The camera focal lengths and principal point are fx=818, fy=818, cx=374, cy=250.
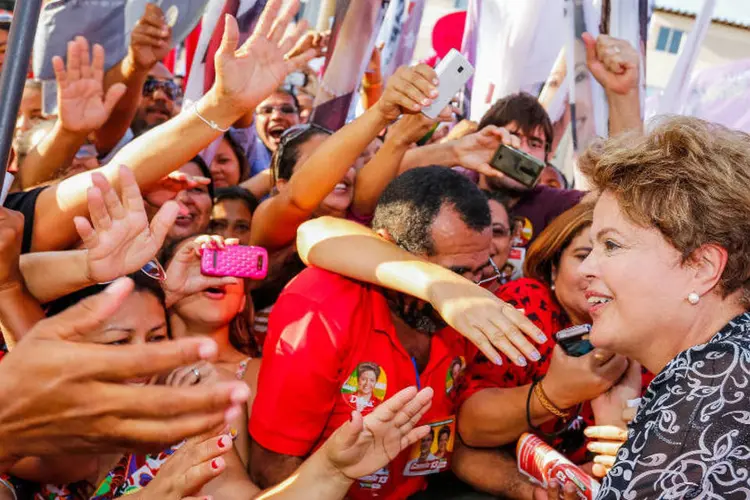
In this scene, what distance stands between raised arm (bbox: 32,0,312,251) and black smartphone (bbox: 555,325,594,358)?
101 centimetres

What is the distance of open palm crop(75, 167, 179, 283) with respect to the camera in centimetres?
167

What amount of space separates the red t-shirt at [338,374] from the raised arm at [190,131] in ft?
1.66

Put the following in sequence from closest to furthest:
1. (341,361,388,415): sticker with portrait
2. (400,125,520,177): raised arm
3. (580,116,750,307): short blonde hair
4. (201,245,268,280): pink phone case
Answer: (580,116,750,307): short blonde hair → (341,361,388,415): sticker with portrait → (201,245,268,280): pink phone case → (400,125,520,177): raised arm

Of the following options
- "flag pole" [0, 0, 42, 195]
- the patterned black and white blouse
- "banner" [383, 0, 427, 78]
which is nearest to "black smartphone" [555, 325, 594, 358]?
the patterned black and white blouse

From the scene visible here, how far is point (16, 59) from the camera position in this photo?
1490 mm

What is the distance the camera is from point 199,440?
5.44 ft

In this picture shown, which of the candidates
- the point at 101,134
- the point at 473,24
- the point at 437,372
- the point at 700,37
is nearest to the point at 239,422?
the point at 437,372

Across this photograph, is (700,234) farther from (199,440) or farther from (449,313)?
(199,440)

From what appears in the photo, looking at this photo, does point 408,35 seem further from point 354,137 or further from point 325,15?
point 354,137

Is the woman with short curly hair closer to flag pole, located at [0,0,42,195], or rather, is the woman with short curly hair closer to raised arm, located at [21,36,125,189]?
flag pole, located at [0,0,42,195]

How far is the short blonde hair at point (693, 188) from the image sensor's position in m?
1.48

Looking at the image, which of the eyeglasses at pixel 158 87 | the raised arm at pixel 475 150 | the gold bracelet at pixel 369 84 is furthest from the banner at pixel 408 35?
the raised arm at pixel 475 150

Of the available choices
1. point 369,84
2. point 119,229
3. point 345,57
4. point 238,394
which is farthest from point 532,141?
point 238,394

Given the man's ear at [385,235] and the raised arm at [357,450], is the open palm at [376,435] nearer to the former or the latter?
the raised arm at [357,450]
